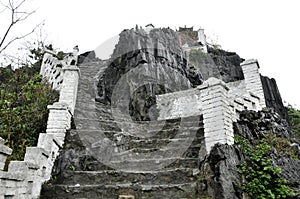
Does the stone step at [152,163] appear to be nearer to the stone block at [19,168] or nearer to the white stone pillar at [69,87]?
the stone block at [19,168]

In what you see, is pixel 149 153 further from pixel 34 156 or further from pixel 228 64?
pixel 228 64

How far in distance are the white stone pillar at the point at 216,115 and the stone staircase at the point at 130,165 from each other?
0.54 metres

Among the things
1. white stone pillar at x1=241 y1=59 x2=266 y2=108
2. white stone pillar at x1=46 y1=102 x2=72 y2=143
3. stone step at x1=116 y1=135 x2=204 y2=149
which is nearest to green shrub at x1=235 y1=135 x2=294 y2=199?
stone step at x1=116 y1=135 x2=204 y2=149

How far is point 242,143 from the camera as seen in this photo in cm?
572

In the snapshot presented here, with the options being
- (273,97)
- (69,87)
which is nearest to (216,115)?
(69,87)

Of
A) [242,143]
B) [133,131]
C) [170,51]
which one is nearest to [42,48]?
[170,51]

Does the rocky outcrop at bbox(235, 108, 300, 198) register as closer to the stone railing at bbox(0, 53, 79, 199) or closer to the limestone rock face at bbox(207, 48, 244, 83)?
the stone railing at bbox(0, 53, 79, 199)

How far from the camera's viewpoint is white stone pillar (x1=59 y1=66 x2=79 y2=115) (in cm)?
816

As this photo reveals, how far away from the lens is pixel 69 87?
842 centimetres

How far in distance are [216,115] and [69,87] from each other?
5.48 metres

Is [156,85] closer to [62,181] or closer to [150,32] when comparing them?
[150,32]

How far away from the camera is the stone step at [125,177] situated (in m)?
4.98

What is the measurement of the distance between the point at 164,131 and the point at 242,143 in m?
2.45

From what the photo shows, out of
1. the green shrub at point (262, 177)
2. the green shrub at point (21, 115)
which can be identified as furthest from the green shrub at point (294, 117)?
the green shrub at point (21, 115)
